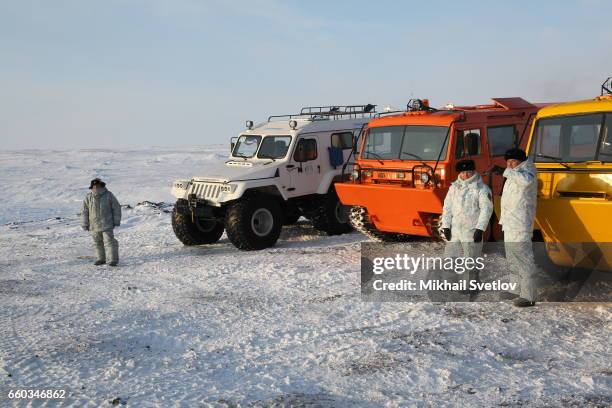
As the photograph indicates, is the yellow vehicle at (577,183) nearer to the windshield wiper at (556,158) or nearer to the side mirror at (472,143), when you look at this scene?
the windshield wiper at (556,158)

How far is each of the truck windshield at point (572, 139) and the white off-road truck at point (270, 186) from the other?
4661 mm

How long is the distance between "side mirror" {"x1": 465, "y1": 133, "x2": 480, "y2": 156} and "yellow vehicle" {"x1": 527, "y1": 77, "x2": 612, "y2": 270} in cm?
150

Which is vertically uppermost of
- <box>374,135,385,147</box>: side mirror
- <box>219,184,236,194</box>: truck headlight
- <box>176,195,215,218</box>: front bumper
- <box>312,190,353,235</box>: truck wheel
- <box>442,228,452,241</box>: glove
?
<box>374,135,385,147</box>: side mirror

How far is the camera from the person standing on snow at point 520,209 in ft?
21.6

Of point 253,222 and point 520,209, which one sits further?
point 253,222

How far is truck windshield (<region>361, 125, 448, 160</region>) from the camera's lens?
30.3 ft

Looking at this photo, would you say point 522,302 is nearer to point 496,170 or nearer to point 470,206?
point 470,206

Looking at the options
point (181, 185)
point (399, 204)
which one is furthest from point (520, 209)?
point (181, 185)

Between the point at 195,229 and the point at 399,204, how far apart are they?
422 cm

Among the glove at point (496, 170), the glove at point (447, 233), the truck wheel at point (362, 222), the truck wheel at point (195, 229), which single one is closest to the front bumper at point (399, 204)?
the truck wheel at point (362, 222)

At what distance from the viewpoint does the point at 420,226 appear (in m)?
9.22

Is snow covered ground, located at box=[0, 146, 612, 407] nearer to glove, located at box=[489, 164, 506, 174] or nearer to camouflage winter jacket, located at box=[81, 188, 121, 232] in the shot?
camouflage winter jacket, located at box=[81, 188, 121, 232]

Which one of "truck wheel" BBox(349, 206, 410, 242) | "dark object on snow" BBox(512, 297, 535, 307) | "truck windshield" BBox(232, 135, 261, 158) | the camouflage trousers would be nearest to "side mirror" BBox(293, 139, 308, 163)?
"truck windshield" BBox(232, 135, 261, 158)

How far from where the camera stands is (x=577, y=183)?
704cm
